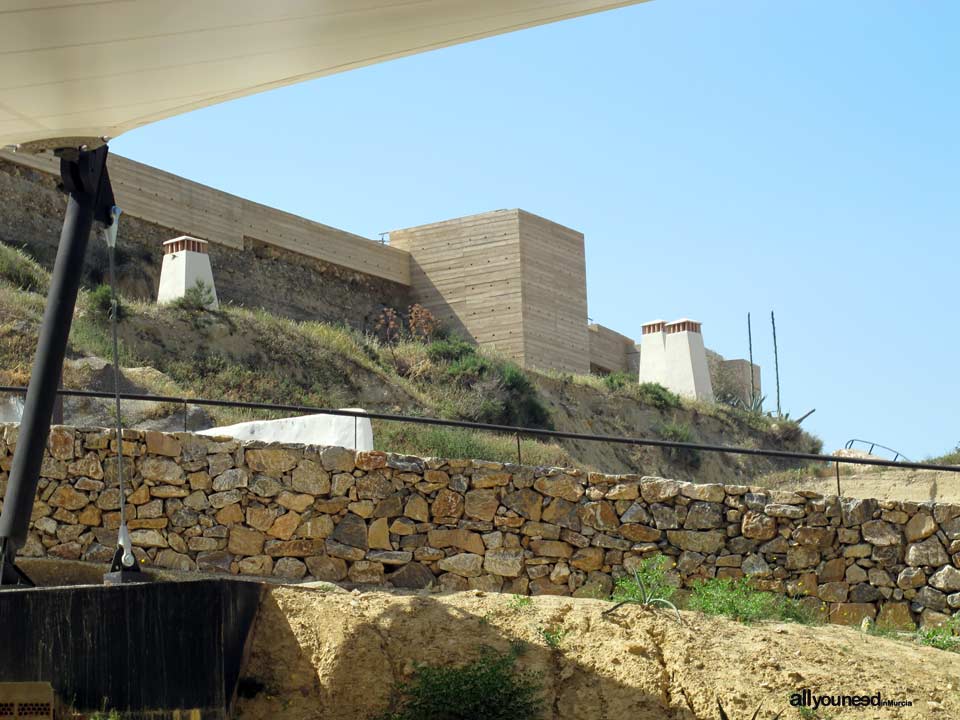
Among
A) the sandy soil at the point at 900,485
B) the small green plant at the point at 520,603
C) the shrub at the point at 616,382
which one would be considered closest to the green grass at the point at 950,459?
the sandy soil at the point at 900,485

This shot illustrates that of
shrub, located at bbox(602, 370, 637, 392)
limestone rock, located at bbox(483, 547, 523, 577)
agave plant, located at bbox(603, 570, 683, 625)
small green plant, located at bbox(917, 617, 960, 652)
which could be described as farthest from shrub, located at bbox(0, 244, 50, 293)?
small green plant, located at bbox(917, 617, 960, 652)

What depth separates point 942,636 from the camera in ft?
33.6

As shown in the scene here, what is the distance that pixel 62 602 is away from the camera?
21.3 ft

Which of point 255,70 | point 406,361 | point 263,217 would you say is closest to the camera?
point 255,70

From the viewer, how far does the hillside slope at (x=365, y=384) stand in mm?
16172

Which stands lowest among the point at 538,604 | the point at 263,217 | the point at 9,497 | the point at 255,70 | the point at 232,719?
the point at 232,719

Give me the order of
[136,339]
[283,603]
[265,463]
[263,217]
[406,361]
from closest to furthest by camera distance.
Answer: [283,603], [265,463], [136,339], [406,361], [263,217]

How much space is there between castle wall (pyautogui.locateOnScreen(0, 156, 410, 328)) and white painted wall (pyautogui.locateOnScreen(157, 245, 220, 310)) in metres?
0.65

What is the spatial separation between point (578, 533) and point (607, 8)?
19.8 feet

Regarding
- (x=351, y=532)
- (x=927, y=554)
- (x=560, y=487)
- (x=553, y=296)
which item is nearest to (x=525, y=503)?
(x=560, y=487)

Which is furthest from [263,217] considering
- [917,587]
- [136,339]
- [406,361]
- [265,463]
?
[917,587]

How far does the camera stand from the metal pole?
6766 mm

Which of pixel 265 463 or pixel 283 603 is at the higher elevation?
pixel 265 463

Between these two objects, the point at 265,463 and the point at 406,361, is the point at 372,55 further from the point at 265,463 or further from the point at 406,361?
the point at 406,361
